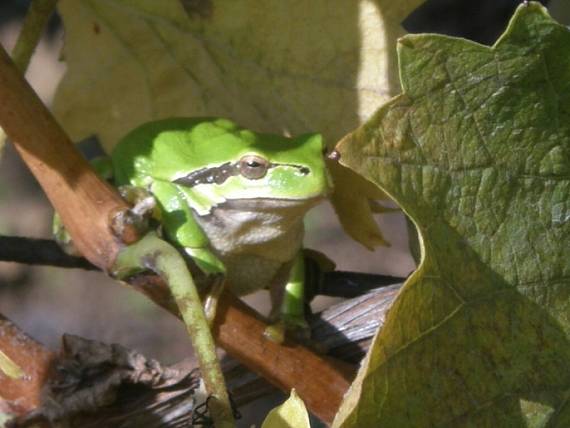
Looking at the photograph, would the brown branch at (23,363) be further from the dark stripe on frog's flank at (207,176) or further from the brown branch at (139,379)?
the dark stripe on frog's flank at (207,176)

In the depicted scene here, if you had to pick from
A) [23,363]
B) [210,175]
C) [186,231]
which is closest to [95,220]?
[23,363]

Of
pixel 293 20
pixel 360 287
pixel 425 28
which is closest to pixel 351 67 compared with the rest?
pixel 293 20

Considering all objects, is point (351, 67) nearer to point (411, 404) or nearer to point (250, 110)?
point (250, 110)

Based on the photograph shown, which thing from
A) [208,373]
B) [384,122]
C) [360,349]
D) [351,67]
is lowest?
[360,349]

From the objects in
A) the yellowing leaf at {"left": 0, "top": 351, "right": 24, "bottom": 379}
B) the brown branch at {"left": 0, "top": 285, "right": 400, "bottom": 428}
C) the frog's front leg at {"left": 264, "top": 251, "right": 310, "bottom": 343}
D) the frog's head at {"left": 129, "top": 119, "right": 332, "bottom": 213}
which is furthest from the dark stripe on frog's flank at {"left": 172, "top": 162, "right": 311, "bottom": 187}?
the yellowing leaf at {"left": 0, "top": 351, "right": 24, "bottom": 379}

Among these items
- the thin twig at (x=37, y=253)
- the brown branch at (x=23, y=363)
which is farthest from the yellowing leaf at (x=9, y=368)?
the thin twig at (x=37, y=253)

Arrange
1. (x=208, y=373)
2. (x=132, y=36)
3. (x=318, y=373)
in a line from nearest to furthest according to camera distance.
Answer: (x=208, y=373), (x=318, y=373), (x=132, y=36)

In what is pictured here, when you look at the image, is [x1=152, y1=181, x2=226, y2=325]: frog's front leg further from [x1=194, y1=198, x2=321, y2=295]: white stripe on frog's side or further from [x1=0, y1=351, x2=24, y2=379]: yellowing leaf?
[x1=0, y1=351, x2=24, y2=379]: yellowing leaf
